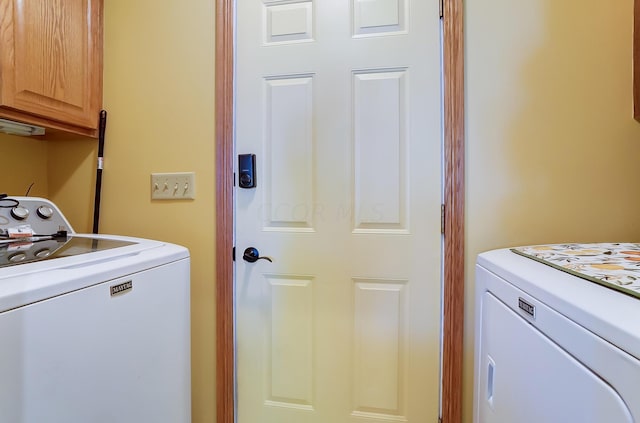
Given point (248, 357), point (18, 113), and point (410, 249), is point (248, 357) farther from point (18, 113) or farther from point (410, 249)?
point (18, 113)

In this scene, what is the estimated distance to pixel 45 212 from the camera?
3.64 feet

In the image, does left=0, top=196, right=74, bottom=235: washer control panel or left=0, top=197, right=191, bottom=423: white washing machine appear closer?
left=0, top=197, right=191, bottom=423: white washing machine

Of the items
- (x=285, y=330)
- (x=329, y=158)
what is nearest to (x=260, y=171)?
(x=329, y=158)

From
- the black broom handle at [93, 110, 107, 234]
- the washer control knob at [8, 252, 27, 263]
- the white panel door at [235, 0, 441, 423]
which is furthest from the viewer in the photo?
the black broom handle at [93, 110, 107, 234]

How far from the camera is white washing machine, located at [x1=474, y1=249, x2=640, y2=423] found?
388 mm

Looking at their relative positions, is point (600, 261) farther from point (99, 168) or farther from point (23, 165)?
point (23, 165)

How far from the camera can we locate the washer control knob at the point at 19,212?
102 centimetres

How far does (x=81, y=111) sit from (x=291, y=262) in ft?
3.60

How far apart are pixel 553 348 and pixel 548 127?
869 mm

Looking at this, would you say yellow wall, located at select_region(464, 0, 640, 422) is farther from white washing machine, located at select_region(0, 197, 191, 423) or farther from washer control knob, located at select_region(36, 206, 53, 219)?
washer control knob, located at select_region(36, 206, 53, 219)

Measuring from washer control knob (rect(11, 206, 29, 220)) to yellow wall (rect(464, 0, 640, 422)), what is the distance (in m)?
1.56

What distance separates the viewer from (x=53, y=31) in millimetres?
1160

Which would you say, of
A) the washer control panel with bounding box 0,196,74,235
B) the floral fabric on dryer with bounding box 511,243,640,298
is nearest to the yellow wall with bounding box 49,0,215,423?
the washer control panel with bounding box 0,196,74,235

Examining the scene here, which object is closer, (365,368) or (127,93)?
(365,368)
